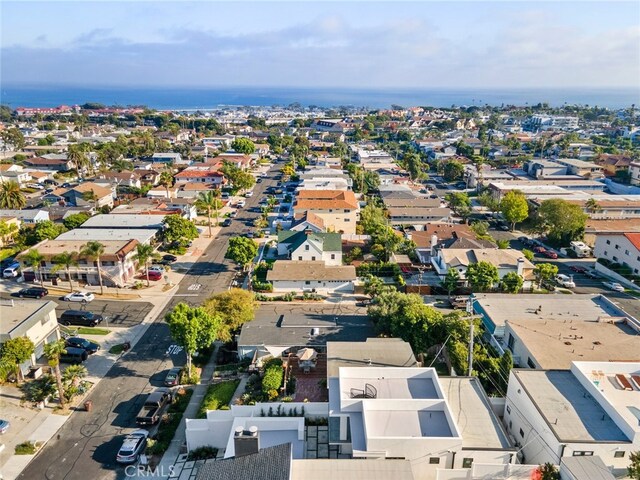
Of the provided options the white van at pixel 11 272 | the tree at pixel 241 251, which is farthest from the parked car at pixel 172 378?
the white van at pixel 11 272

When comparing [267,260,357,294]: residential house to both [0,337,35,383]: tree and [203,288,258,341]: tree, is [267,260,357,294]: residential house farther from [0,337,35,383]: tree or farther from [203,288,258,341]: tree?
[0,337,35,383]: tree

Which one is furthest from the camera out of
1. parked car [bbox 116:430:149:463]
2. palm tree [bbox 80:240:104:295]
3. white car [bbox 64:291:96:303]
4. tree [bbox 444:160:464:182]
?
tree [bbox 444:160:464:182]

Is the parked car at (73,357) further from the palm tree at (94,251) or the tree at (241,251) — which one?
the tree at (241,251)

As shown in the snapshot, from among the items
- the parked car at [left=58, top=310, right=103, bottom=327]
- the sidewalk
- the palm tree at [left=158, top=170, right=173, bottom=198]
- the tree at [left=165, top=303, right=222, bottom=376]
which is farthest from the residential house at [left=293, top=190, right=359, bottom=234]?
the sidewalk

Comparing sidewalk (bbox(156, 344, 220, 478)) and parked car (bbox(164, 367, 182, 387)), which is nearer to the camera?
sidewalk (bbox(156, 344, 220, 478))

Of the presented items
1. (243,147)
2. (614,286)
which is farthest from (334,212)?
(243,147)

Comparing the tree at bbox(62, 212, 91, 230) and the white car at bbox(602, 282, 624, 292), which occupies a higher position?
the tree at bbox(62, 212, 91, 230)

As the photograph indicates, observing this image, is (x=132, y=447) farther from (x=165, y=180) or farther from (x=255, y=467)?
(x=165, y=180)

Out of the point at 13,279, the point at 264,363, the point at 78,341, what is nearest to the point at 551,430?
the point at 264,363
